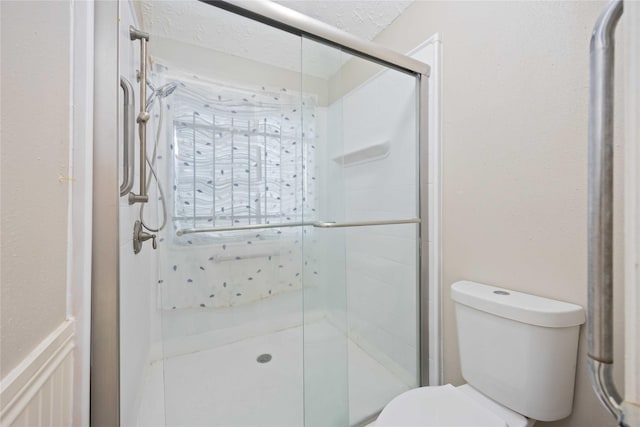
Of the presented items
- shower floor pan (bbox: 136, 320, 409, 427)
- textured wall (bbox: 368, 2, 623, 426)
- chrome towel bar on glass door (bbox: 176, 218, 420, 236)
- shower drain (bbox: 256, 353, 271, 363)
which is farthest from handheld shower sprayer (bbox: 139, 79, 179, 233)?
textured wall (bbox: 368, 2, 623, 426)

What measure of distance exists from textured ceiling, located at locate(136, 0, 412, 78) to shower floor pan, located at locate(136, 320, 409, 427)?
164 cm

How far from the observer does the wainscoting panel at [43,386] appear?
1.22 ft

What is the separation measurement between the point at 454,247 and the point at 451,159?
42cm

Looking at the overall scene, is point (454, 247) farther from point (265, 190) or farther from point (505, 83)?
point (265, 190)

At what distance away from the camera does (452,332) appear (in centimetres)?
122

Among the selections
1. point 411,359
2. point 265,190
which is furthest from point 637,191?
→ point 265,190

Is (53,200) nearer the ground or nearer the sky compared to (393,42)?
nearer the ground

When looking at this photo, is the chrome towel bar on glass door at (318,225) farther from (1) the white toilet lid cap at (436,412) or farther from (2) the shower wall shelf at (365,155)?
(1) the white toilet lid cap at (436,412)

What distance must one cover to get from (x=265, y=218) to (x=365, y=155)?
0.72m

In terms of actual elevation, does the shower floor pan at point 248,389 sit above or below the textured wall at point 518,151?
below

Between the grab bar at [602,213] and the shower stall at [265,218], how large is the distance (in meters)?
0.81

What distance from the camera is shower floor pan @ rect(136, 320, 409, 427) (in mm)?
1149

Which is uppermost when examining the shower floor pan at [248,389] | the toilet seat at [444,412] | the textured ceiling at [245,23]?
the textured ceiling at [245,23]

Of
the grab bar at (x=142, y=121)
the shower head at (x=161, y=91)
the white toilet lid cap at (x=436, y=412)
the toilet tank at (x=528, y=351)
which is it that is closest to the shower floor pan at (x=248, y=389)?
the white toilet lid cap at (x=436, y=412)
